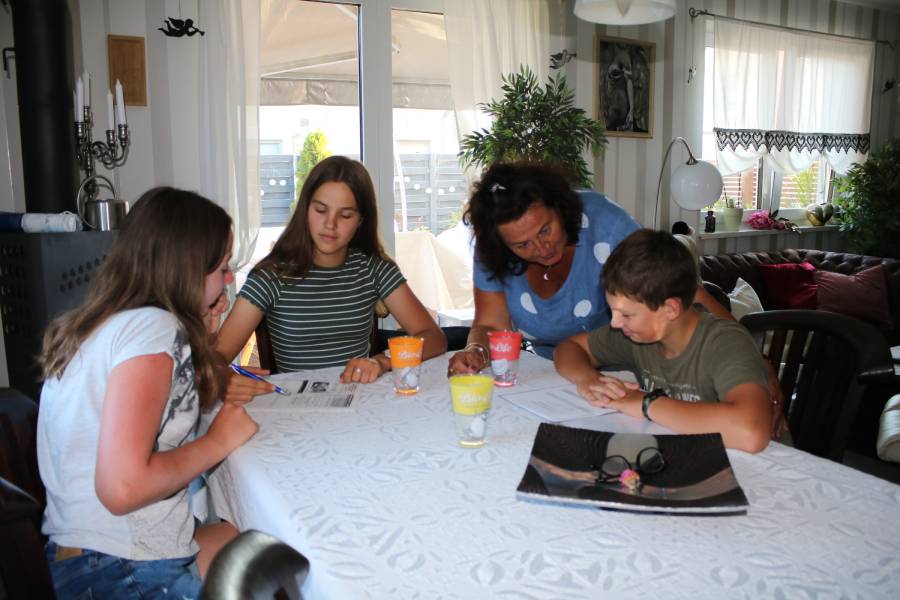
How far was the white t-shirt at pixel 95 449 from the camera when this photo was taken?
3.43ft

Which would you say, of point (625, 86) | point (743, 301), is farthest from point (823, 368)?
point (625, 86)

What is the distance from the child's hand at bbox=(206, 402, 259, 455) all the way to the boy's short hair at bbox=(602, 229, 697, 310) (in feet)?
2.51

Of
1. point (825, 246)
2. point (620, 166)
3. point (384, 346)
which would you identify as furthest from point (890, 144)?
point (384, 346)

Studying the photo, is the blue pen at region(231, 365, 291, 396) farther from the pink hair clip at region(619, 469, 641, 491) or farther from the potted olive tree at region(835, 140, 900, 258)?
the potted olive tree at region(835, 140, 900, 258)

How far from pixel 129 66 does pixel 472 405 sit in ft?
9.46

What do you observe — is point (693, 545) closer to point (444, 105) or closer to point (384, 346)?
point (384, 346)

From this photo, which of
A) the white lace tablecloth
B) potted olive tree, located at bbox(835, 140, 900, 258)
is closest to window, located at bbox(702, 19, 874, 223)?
potted olive tree, located at bbox(835, 140, 900, 258)

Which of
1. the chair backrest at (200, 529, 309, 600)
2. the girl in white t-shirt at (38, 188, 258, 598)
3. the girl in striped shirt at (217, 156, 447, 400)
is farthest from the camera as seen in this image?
the girl in striped shirt at (217, 156, 447, 400)

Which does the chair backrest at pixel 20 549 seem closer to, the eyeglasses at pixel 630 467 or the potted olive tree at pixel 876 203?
the eyeglasses at pixel 630 467

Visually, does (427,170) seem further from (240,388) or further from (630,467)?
(630,467)

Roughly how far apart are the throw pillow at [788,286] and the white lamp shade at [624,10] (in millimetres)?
2727

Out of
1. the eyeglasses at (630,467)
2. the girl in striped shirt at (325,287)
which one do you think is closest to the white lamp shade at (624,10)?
the girl in striped shirt at (325,287)

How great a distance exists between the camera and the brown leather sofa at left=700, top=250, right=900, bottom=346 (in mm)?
4586

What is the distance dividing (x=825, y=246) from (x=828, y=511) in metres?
5.87
